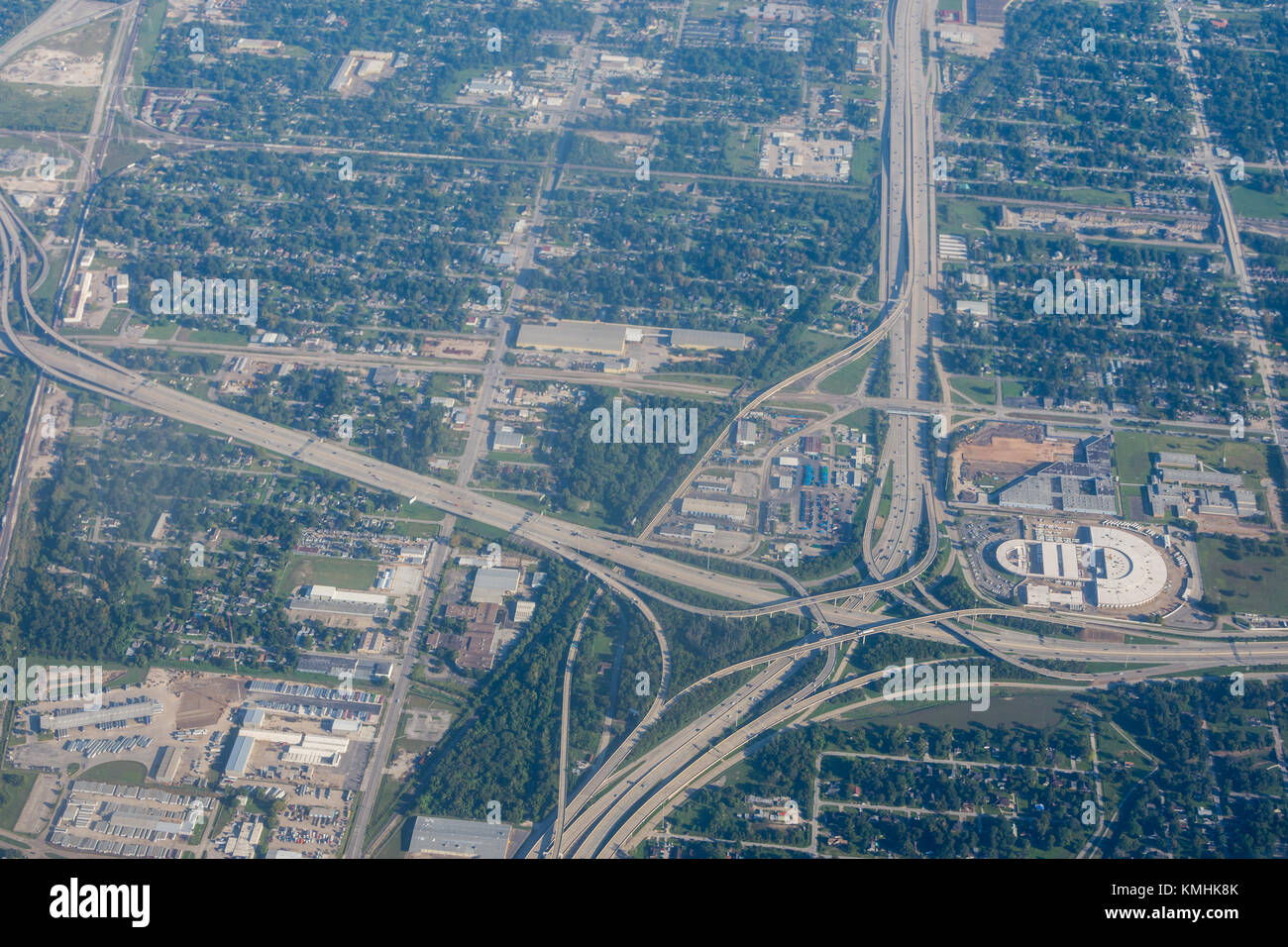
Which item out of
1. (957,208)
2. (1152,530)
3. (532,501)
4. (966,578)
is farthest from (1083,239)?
(532,501)

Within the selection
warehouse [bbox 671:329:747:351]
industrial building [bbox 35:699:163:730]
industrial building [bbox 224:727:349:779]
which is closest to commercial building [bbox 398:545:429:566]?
industrial building [bbox 224:727:349:779]

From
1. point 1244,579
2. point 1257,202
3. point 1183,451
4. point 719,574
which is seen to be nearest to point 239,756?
point 719,574

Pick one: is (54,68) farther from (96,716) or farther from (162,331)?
(96,716)

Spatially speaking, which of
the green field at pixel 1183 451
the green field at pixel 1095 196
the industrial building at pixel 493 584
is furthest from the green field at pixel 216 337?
the green field at pixel 1095 196

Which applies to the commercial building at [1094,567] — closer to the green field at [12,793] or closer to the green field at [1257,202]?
the green field at [1257,202]

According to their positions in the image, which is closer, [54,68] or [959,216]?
[959,216]

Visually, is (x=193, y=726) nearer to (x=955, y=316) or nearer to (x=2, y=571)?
(x=2, y=571)
